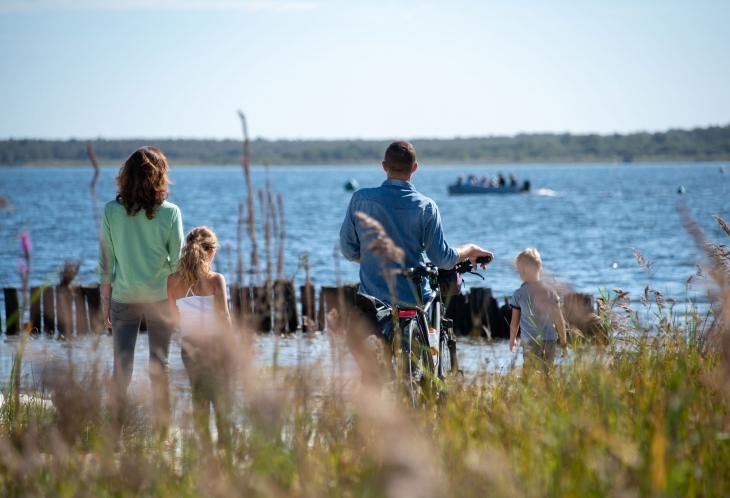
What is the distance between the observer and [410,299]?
5.27 m

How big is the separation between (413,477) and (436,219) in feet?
10.6

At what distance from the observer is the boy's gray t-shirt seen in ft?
21.4

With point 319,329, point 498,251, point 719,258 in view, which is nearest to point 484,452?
point 719,258

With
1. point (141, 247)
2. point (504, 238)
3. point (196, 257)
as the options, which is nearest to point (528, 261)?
point (196, 257)

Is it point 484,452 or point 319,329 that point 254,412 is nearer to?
point 484,452

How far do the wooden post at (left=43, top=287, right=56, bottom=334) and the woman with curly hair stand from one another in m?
8.04

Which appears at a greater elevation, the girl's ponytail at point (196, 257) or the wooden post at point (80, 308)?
the girl's ponytail at point (196, 257)

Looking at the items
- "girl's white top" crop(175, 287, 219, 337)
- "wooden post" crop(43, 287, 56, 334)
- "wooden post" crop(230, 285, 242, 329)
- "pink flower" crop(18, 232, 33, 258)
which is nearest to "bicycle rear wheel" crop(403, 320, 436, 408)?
"wooden post" crop(230, 285, 242, 329)

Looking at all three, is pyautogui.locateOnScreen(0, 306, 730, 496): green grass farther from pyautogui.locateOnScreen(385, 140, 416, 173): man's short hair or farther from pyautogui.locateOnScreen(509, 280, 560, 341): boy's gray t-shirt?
pyautogui.locateOnScreen(509, 280, 560, 341): boy's gray t-shirt

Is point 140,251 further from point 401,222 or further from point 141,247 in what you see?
point 401,222

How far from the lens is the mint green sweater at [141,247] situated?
5.40 metres

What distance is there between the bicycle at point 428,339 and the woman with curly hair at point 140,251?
1550 millimetres

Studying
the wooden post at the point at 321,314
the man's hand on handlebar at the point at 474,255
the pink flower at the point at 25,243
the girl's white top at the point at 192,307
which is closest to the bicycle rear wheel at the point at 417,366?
the man's hand on handlebar at the point at 474,255

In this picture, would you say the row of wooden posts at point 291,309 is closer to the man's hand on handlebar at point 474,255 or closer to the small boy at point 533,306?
the small boy at point 533,306
